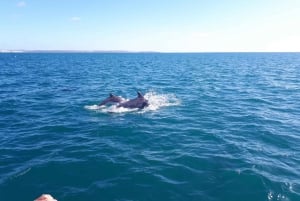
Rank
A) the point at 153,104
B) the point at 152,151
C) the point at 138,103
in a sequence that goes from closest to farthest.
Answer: the point at 152,151, the point at 138,103, the point at 153,104

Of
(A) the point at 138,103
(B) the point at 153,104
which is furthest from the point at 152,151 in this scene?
(B) the point at 153,104

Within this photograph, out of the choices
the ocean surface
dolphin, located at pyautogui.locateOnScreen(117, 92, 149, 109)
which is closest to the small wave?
the ocean surface

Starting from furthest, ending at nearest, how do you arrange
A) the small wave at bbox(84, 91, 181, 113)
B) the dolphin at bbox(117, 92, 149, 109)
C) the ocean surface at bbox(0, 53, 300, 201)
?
1. the dolphin at bbox(117, 92, 149, 109)
2. the small wave at bbox(84, 91, 181, 113)
3. the ocean surface at bbox(0, 53, 300, 201)

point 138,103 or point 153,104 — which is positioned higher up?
point 138,103

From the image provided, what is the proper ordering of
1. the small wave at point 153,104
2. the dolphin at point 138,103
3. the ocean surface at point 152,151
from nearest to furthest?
the ocean surface at point 152,151
the small wave at point 153,104
the dolphin at point 138,103

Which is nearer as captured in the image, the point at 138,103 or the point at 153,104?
the point at 138,103

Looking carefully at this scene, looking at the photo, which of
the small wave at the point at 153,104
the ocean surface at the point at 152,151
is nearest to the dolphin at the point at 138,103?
the small wave at the point at 153,104

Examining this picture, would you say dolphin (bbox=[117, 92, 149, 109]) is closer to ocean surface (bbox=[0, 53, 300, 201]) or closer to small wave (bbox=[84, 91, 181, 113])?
small wave (bbox=[84, 91, 181, 113])

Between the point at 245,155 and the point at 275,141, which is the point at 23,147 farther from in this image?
the point at 275,141

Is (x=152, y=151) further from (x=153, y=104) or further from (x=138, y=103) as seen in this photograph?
(x=153, y=104)

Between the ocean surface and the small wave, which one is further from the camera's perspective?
the small wave

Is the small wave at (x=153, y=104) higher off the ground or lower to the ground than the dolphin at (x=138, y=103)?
lower

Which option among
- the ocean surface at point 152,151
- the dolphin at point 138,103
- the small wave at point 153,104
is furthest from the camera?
the dolphin at point 138,103

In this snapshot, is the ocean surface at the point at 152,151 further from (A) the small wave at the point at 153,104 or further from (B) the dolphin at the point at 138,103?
(B) the dolphin at the point at 138,103
